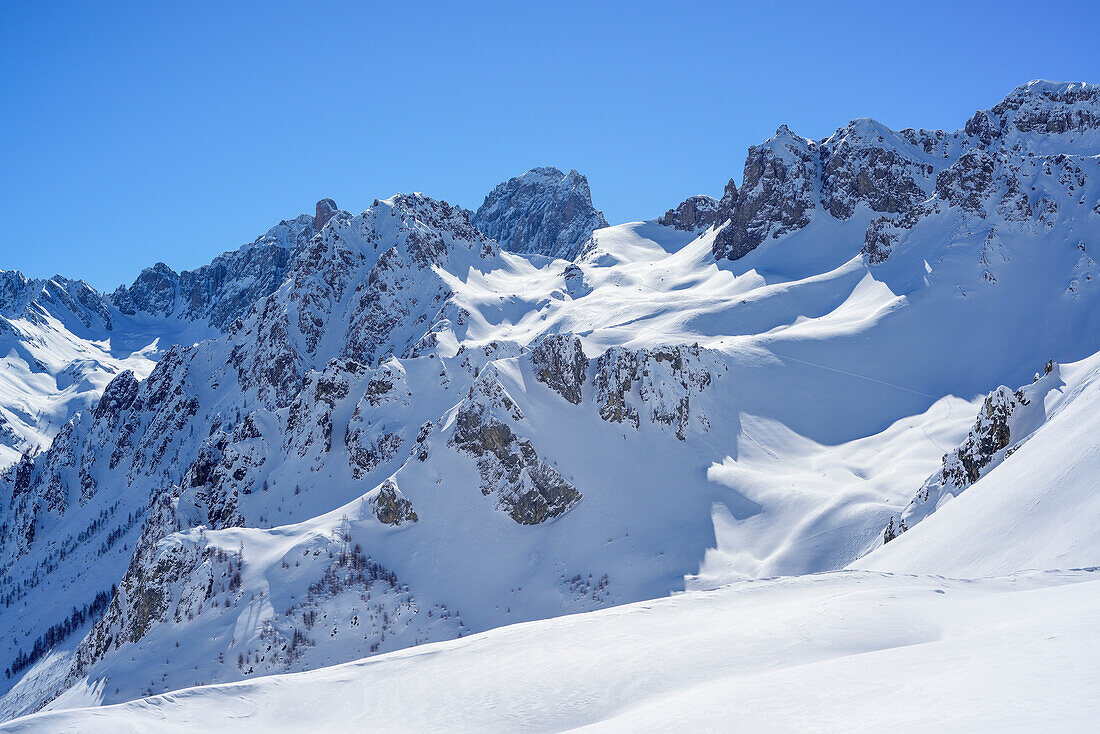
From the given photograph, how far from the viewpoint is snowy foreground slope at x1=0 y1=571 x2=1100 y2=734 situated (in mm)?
10672

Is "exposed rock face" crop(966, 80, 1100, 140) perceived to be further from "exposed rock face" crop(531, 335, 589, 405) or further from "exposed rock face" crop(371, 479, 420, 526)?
"exposed rock face" crop(371, 479, 420, 526)

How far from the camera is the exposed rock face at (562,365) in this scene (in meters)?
91.9

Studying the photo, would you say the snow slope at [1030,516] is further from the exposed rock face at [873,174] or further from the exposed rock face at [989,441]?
the exposed rock face at [873,174]

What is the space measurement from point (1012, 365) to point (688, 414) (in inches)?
1678

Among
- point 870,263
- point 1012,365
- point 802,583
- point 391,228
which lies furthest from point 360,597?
point 391,228

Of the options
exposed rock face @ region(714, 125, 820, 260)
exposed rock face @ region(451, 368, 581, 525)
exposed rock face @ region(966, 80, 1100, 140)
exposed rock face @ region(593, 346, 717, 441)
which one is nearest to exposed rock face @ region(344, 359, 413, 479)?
exposed rock face @ region(451, 368, 581, 525)

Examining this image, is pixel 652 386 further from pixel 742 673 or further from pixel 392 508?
pixel 742 673

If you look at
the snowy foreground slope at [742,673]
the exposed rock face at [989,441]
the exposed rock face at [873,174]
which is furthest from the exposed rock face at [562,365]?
the exposed rock face at [873,174]

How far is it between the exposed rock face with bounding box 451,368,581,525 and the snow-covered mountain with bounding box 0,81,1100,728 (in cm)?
37

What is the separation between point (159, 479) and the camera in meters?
166

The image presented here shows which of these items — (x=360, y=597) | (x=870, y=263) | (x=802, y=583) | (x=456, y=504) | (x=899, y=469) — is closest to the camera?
(x=802, y=583)

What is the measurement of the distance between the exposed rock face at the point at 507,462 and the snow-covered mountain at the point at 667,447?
0.37 metres

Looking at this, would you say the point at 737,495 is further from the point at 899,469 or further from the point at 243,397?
the point at 243,397

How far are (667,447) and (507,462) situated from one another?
2040cm
